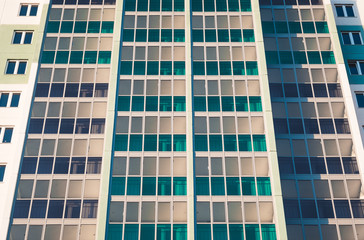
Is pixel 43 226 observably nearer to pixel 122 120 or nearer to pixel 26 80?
pixel 122 120

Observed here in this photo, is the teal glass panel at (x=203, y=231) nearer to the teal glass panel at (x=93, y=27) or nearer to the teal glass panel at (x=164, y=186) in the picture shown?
the teal glass panel at (x=164, y=186)

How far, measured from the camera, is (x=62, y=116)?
104 ft

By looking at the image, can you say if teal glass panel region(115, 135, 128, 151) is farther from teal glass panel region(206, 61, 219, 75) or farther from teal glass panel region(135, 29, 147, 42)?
teal glass panel region(135, 29, 147, 42)

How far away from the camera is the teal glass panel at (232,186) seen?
28.3m

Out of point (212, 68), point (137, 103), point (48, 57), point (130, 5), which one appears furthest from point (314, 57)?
point (48, 57)

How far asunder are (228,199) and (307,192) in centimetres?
672

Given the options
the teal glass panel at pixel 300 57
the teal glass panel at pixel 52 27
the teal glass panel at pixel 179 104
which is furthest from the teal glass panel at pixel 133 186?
the teal glass panel at pixel 300 57

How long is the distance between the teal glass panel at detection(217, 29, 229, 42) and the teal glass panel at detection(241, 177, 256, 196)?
1362cm

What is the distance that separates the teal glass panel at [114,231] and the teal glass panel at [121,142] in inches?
233

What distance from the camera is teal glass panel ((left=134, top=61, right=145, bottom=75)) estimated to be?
110ft

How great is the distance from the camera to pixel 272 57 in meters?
36.2

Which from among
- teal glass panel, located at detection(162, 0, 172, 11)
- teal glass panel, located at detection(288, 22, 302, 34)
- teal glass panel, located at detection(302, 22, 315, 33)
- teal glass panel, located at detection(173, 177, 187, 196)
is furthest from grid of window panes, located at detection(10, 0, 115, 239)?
teal glass panel, located at detection(302, 22, 315, 33)

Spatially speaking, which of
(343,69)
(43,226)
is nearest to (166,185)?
(43,226)

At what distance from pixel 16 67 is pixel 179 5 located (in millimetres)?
16297
